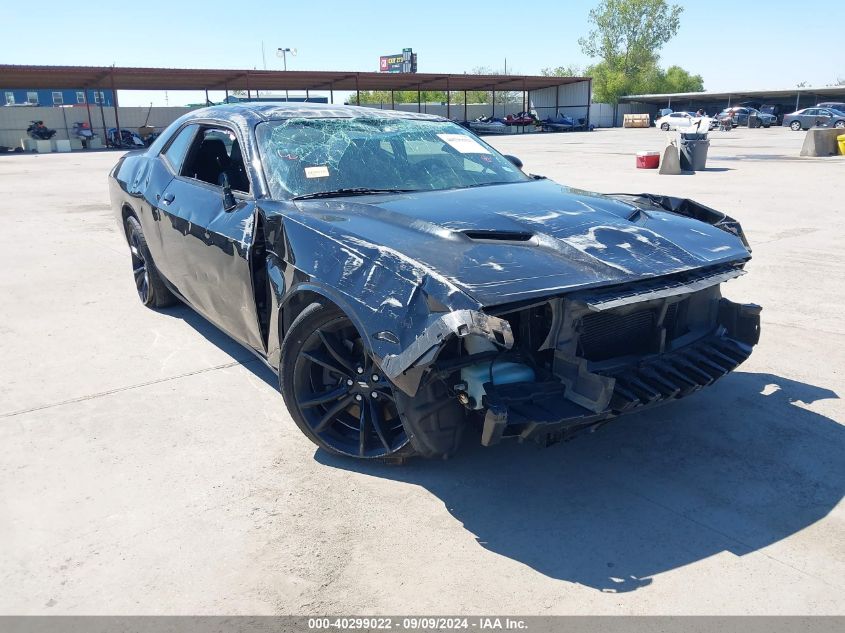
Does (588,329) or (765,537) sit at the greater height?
(588,329)

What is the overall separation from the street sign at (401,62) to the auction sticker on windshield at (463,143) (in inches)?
2918

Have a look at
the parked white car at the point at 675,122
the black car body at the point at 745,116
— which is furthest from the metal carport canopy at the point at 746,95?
the parked white car at the point at 675,122

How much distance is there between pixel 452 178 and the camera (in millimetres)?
4043

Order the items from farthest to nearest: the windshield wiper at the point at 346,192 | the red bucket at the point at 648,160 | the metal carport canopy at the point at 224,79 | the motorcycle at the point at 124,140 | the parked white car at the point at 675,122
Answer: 1. the parked white car at the point at 675,122
2. the motorcycle at the point at 124,140
3. the metal carport canopy at the point at 224,79
4. the red bucket at the point at 648,160
5. the windshield wiper at the point at 346,192

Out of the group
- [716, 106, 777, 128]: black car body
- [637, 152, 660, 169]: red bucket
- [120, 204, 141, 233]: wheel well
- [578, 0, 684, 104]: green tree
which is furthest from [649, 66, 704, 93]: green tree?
[120, 204, 141, 233]: wheel well

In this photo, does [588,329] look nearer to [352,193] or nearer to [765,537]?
[765,537]

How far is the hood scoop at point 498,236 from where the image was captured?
2.94 meters

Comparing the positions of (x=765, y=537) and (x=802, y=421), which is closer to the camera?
(x=765, y=537)

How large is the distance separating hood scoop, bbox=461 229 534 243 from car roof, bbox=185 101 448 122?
66.1 inches

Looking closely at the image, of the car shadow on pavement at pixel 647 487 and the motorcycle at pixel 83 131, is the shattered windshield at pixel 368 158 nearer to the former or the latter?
the car shadow on pavement at pixel 647 487

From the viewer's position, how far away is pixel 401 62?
87.2 meters

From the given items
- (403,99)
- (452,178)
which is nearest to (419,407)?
(452,178)

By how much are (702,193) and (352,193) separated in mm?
10607

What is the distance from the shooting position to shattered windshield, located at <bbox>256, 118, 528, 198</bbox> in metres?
3.69
